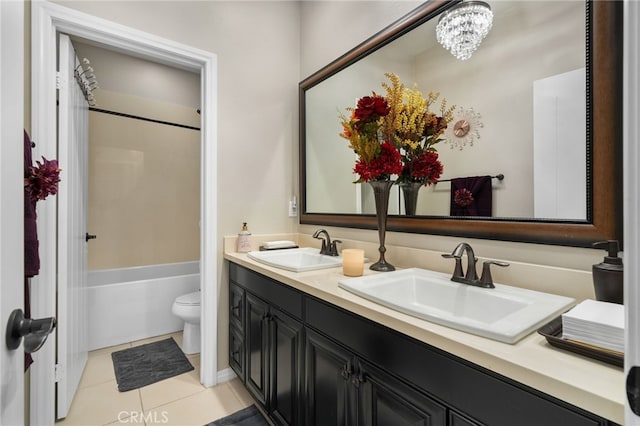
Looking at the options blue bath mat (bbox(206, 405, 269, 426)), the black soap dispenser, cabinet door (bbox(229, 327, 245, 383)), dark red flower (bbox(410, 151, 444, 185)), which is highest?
dark red flower (bbox(410, 151, 444, 185))

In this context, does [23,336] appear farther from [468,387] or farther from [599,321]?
[599,321]

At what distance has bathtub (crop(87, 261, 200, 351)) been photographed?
95.3 inches

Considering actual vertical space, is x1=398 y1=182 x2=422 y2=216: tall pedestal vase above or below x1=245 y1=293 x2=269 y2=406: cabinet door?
above

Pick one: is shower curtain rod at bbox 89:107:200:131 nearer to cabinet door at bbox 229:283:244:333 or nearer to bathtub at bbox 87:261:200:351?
bathtub at bbox 87:261:200:351

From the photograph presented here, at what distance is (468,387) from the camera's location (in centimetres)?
65

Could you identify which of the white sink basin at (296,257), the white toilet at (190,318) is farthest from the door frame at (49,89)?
the white sink basin at (296,257)

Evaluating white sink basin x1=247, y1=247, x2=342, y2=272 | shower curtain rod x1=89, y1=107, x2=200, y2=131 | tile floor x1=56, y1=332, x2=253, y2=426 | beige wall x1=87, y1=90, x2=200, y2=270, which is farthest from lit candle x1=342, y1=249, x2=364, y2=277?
shower curtain rod x1=89, y1=107, x2=200, y2=131

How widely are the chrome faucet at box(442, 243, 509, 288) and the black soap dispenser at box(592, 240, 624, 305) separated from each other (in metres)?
0.25

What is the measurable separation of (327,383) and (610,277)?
3.00ft

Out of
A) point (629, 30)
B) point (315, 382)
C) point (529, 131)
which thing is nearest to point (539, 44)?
point (529, 131)

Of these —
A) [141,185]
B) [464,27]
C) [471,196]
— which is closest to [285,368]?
[471,196]

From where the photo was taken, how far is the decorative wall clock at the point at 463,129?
3.97 feet

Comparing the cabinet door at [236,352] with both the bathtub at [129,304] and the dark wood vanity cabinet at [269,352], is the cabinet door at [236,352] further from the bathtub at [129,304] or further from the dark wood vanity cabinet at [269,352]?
the bathtub at [129,304]

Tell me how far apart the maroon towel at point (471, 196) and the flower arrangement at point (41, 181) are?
5.28 ft
